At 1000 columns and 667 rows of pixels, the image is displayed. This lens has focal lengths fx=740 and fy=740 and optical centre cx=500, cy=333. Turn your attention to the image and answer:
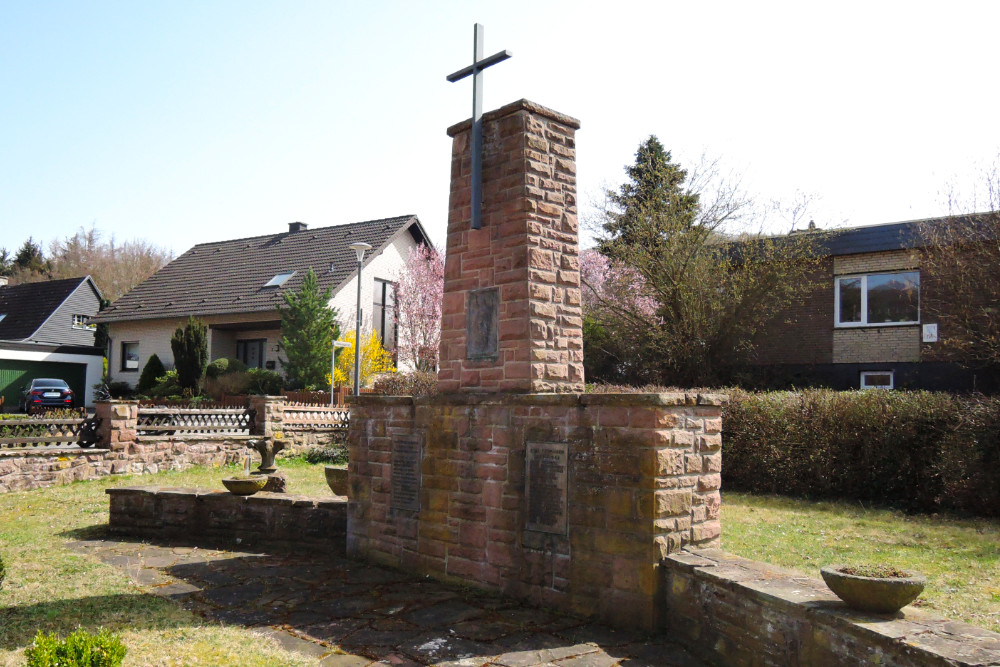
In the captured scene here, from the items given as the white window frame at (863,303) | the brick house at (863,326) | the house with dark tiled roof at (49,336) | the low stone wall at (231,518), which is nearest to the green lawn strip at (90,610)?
the low stone wall at (231,518)

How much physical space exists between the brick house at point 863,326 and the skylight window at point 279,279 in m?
18.1

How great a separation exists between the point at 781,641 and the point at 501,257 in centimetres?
341

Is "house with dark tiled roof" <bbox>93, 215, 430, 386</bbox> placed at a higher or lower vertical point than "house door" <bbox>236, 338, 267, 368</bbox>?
higher

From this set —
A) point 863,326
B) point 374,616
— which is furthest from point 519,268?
point 863,326

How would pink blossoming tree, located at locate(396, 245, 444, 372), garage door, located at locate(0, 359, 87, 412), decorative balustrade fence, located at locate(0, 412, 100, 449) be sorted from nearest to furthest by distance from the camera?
decorative balustrade fence, located at locate(0, 412, 100, 449) → pink blossoming tree, located at locate(396, 245, 444, 372) → garage door, located at locate(0, 359, 87, 412)

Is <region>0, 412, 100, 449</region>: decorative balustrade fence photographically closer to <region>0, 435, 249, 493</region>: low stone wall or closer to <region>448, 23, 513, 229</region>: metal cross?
<region>0, 435, 249, 493</region>: low stone wall

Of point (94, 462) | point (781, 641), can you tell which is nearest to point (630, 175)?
point (94, 462)

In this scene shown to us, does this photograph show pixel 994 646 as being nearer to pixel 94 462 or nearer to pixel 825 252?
pixel 94 462

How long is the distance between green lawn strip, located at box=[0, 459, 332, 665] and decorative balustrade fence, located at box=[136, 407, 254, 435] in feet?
19.2

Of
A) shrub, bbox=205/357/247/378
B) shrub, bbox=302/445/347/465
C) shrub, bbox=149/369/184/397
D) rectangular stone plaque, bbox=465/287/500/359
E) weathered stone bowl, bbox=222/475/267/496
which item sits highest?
rectangular stone plaque, bbox=465/287/500/359

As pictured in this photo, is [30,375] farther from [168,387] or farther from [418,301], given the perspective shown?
[418,301]

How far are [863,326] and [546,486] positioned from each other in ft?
60.0

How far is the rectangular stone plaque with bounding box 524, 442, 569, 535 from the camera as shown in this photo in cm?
529

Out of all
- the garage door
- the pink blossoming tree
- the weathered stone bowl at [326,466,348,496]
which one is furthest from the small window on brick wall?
the garage door
